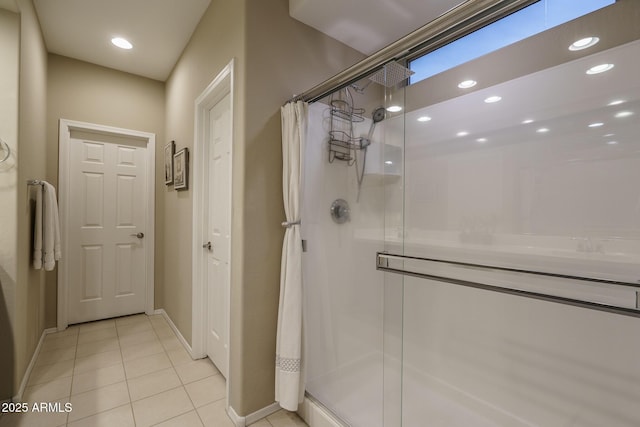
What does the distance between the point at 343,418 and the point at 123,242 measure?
3010 millimetres

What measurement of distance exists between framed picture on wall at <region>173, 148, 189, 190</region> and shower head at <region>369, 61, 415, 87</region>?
181cm

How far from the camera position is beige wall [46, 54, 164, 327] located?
2.80 m

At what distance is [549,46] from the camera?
5.02 feet

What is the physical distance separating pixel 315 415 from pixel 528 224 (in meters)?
1.65

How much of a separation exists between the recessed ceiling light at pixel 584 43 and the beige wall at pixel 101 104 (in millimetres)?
3704

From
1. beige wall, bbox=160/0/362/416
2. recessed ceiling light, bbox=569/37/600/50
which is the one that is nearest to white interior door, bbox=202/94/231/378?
beige wall, bbox=160/0/362/416

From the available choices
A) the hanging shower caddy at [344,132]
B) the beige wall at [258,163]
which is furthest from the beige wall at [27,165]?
the hanging shower caddy at [344,132]

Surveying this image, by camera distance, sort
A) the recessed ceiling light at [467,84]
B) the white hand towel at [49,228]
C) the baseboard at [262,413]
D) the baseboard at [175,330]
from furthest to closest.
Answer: the baseboard at [175,330] < the white hand towel at [49,228] < the recessed ceiling light at [467,84] < the baseboard at [262,413]

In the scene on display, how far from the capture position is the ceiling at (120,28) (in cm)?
216

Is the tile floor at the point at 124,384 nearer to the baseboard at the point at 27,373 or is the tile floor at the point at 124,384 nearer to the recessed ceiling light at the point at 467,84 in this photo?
the baseboard at the point at 27,373

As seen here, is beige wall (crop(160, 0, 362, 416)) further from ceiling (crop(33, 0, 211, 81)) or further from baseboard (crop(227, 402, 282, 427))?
ceiling (crop(33, 0, 211, 81))

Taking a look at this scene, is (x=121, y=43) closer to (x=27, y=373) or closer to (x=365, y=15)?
(x=365, y=15)

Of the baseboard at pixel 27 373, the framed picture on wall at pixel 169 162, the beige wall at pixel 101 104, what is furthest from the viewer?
the framed picture on wall at pixel 169 162

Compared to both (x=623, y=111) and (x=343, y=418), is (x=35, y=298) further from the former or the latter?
(x=623, y=111)
